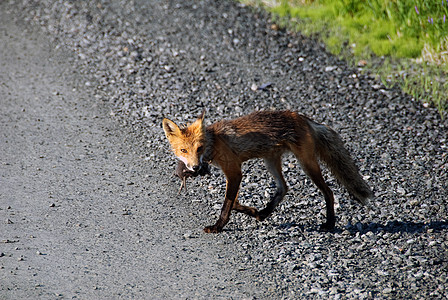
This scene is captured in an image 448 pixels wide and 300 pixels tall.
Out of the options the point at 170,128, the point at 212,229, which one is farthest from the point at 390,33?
the point at 212,229

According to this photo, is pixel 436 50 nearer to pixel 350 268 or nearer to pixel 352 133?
pixel 352 133

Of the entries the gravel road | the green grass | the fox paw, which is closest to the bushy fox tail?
the gravel road

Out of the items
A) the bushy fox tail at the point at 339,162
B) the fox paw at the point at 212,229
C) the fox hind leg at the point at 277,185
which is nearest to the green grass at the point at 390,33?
the bushy fox tail at the point at 339,162

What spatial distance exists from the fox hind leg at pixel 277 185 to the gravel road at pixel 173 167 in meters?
0.12

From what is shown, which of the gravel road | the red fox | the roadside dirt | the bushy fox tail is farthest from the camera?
the bushy fox tail

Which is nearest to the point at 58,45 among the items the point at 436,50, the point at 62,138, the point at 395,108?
the point at 62,138

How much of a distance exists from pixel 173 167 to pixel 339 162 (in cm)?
194

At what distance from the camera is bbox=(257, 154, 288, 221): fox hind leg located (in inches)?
212

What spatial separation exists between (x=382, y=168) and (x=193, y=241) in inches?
97.6

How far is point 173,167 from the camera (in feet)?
20.6

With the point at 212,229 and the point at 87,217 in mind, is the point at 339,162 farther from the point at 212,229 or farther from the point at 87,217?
the point at 87,217

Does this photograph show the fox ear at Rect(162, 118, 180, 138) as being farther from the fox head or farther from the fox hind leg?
the fox hind leg

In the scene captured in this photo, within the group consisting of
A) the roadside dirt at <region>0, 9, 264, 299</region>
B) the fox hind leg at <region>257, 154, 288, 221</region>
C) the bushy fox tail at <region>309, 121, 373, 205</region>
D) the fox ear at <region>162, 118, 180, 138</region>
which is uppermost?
the fox ear at <region>162, 118, 180, 138</region>

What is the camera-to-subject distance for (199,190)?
19.3 ft
